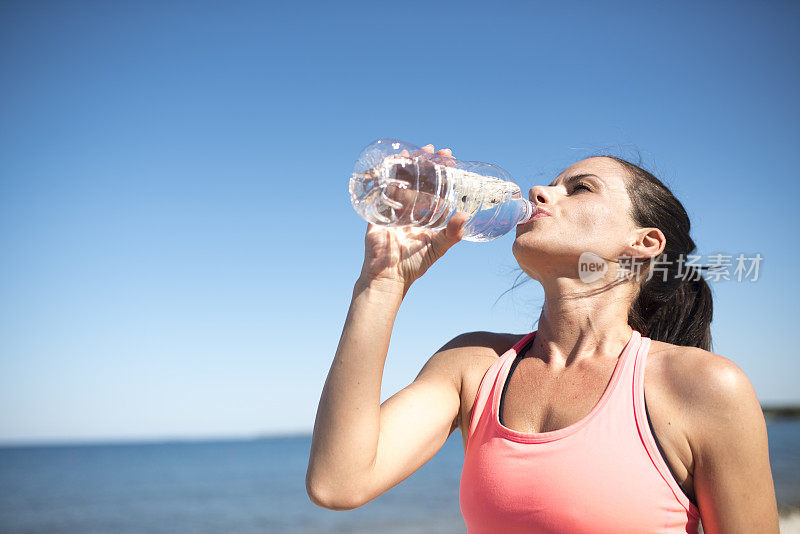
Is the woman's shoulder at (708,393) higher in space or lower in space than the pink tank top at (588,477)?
higher

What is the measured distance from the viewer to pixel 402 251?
1.94 metres

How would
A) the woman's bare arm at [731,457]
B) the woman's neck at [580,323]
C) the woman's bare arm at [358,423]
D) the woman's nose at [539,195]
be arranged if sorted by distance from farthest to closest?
1. the woman's nose at [539,195]
2. the woman's neck at [580,323]
3. the woman's bare arm at [358,423]
4. the woman's bare arm at [731,457]

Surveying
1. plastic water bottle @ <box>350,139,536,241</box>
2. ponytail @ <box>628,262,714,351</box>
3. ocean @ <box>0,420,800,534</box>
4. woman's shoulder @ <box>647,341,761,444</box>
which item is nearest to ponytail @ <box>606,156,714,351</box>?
ponytail @ <box>628,262,714,351</box>

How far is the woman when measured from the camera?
1.66 m

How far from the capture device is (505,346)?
2.34m

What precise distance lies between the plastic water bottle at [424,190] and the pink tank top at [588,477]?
805 millimetres

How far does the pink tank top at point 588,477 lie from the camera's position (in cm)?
166

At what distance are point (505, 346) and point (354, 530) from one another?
14.7 meters

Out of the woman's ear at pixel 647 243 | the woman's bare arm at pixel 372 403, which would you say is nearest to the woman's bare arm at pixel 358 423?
the woman's bare arm at pixel 372 403

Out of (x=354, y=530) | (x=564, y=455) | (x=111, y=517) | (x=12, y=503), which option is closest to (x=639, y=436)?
(x=564, y=455)

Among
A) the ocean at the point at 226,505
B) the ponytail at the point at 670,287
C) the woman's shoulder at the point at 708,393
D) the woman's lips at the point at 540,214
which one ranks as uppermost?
the woman's lips at the point at 540,214

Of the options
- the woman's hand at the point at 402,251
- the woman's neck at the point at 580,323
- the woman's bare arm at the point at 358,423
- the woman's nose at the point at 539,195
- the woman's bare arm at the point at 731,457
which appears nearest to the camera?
the woman's bare arm at the point at 731,457

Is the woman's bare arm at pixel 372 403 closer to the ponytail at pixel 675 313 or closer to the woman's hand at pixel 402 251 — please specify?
the woman's hand at pixel 402 251

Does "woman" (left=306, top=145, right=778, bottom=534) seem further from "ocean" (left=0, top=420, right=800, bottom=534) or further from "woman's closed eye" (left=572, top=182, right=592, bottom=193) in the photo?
"ocean" (left=0, top=420, right=800, bottom=534)
